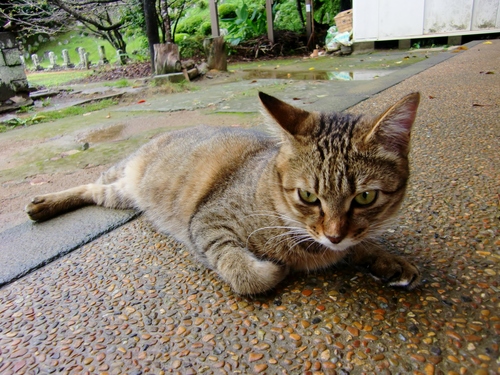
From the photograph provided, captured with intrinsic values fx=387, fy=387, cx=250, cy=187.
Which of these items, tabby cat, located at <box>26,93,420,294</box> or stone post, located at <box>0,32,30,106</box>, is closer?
tabby cat, located at <box>26,93,420,294</box>

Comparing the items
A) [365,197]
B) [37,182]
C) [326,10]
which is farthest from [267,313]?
[326,10]

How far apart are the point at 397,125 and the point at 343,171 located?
32 centimetres

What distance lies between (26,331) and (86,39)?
25.6m

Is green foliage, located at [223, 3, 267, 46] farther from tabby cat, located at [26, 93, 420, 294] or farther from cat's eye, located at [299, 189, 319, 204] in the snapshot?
cat's eye, located at [299, 189, 319, 204]

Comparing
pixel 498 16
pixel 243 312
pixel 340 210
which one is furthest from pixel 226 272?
pixel 498 16

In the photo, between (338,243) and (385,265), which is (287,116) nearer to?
(338,243)

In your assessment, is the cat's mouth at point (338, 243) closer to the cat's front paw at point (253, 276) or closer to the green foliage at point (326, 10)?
the cat's front paw at point (253, 276)

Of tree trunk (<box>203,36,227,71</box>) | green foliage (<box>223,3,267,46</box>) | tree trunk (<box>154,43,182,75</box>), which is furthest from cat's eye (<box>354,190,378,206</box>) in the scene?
green foliage (<box>223,3,267,46</box>)

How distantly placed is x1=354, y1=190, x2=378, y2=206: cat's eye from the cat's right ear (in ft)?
1.29

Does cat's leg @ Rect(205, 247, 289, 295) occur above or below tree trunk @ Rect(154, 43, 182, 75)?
below

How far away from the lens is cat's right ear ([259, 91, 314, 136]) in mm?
1763

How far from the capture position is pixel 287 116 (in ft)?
5.98

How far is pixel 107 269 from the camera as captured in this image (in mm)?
1916

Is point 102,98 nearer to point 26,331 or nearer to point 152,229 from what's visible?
point 152,229
